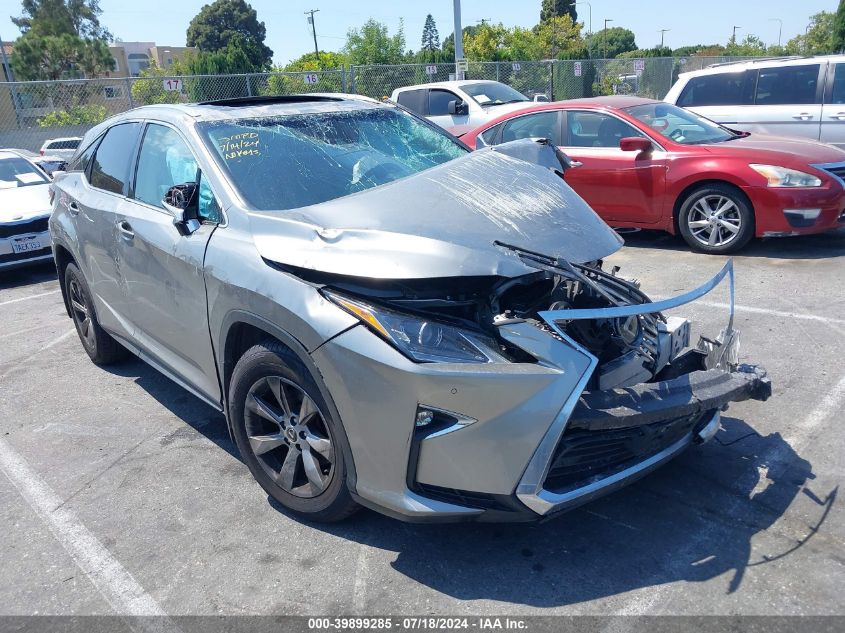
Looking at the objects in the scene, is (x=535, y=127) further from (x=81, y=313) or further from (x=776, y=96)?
(x=81, y=313)

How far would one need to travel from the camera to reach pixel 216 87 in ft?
62.8

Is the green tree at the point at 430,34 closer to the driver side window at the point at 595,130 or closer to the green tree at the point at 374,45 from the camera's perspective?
the green tree at the point at 374,45

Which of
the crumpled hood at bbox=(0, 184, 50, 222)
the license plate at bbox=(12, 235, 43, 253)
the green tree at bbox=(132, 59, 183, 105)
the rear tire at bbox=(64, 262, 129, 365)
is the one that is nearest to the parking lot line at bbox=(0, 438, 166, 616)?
the rear tire at bbox=(64, 262, 129, 365)

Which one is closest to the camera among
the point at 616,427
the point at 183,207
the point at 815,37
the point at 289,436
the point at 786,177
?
the point at 616,427

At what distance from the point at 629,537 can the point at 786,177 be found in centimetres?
520

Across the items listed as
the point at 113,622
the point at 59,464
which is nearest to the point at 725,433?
the point at 113,622

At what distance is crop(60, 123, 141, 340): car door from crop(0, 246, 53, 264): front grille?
13.3ft

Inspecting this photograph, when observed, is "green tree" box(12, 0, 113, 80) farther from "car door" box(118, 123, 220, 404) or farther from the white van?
"car door" box(118, 123, 220, 404)

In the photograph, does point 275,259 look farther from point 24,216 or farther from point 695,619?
point 24,216

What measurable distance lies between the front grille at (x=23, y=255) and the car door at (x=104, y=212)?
13.3 ft

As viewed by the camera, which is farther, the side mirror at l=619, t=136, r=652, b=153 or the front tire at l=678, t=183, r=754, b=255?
the side mirror at l=619, t=136, r=652, b=153

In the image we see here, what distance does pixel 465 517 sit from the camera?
2.69 metres

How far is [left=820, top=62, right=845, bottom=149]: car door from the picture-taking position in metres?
9.59

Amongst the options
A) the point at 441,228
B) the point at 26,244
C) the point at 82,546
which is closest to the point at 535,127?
the point at 441,228
